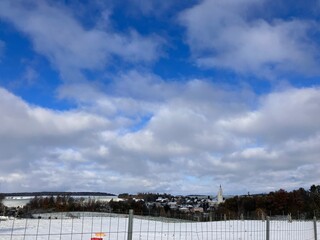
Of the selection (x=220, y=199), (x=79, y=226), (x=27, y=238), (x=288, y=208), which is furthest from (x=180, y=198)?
(x=27, y=238)

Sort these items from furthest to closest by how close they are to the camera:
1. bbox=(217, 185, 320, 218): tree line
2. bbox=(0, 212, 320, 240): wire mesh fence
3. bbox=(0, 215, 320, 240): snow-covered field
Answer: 1. bbox=(217, 185, 320, 218): tree line
2. bbox=(0, 215, 320, 240): snow-covered field
3. bbox=(0, 212, 320, 240): wire mesh fence

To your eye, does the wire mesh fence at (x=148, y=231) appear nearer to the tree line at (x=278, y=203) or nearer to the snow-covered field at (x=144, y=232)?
the snow-covered field at (x=144, y=232)

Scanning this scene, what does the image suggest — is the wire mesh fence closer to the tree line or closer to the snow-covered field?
the snow-covered field

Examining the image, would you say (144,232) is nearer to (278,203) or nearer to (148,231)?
(148,231)

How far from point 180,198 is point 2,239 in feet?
440

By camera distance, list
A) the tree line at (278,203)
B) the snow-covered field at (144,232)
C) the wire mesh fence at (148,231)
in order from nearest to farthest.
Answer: the wire mesh fence at (148,231), the snow-covered field at (144,232), the tree line at (278,203)

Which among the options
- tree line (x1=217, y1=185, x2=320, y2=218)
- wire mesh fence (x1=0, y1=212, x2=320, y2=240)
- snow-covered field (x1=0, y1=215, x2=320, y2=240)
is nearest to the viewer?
wire mesh fence (x1=0, y1=212, x2=320, y2=240)

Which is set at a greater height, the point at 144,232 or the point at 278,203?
the point at 278,203

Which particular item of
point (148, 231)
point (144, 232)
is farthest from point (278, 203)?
point (148, 231)

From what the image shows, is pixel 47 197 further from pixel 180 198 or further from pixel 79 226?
pixel 79 226

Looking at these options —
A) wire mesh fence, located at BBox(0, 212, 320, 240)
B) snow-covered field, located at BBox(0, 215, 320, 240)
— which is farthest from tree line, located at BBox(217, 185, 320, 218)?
snow-covered field, located at BBox(0, 215, 320, 240)

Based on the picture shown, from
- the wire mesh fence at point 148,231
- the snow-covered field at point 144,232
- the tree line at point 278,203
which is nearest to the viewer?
the wire mesh fence at point 148,231

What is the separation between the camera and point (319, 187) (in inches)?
4948

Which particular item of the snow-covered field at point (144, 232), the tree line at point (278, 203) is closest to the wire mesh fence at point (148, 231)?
the snow-covered field at point (144, 232)
